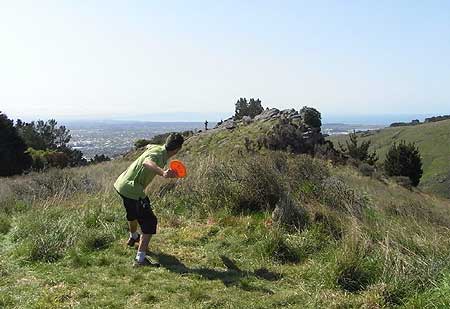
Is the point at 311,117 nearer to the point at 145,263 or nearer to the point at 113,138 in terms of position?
the point at 145,263

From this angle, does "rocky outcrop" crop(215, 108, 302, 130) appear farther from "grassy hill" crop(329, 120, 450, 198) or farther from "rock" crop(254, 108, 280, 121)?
"grassy hill" crop(329, 120, 450, 198)

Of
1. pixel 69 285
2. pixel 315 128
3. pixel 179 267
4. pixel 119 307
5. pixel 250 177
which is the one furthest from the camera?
pixel 315 128

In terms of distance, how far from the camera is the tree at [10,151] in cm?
3847

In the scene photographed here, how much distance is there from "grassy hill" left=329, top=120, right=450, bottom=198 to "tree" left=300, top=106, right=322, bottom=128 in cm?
4770

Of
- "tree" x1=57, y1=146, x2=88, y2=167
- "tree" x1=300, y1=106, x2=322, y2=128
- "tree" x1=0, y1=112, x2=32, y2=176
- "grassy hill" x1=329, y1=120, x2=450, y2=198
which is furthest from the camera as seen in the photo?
"grassy hill" x1=329, y1=120, x2=450, y2=198

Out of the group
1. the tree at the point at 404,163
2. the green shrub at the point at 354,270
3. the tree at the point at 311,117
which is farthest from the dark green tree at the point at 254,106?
the green shrub at the point at 354,270

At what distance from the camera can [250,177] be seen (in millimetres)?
9422

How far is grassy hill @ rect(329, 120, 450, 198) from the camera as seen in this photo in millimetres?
87238

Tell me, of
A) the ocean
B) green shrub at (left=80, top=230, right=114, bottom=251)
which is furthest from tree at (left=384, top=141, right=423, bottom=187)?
green shrub at (left=80, top=230, right=114, bottom=251)

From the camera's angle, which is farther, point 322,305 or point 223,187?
point 223,187

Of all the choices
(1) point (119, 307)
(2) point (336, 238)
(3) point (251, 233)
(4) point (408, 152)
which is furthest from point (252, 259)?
(4) point (408, 152)

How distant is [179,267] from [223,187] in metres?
3.17

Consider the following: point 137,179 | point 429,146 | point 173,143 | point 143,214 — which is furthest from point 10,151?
point 429,146

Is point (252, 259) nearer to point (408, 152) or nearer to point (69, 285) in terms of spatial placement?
point (69, 285)
